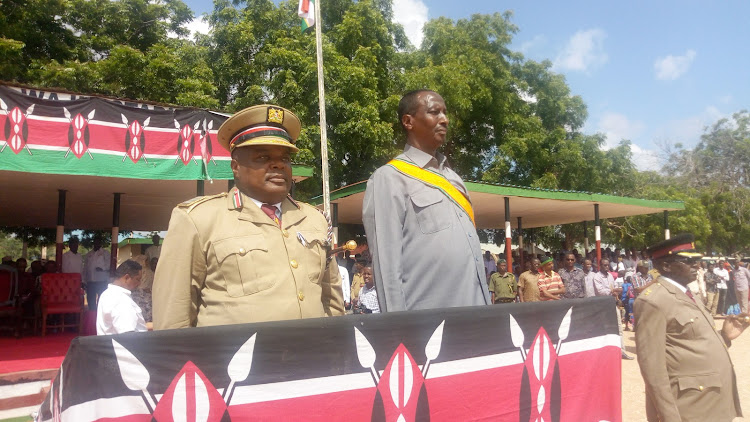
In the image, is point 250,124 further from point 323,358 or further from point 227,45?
point 227,45

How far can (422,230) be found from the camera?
99.3 inches

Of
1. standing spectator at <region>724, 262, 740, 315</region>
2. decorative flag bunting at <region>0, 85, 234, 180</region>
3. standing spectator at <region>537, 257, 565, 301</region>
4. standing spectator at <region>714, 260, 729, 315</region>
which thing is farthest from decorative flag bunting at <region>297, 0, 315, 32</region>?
standing spectator at <region>724, 262, 740, 315</region>

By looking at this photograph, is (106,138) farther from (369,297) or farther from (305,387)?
(305,387)

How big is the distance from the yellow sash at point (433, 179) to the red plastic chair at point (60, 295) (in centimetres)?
814

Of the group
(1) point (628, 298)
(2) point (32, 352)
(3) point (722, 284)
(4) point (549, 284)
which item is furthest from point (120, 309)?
(3) point (722, 284)

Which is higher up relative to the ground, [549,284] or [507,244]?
[507,244]

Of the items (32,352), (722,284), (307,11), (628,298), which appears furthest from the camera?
(722,284)

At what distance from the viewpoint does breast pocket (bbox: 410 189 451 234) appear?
2.53 m

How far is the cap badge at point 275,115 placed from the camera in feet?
7.52

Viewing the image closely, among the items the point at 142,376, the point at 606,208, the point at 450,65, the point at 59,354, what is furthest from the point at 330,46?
the point at 142,376

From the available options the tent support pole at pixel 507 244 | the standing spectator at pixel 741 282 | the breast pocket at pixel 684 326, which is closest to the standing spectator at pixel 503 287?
the tent support pole at pixel 507 244

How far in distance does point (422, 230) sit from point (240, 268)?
892mm

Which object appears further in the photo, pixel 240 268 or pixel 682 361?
pixel 682 361

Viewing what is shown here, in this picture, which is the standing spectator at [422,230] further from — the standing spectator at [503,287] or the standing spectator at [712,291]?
the standing spectator at [712,291]
